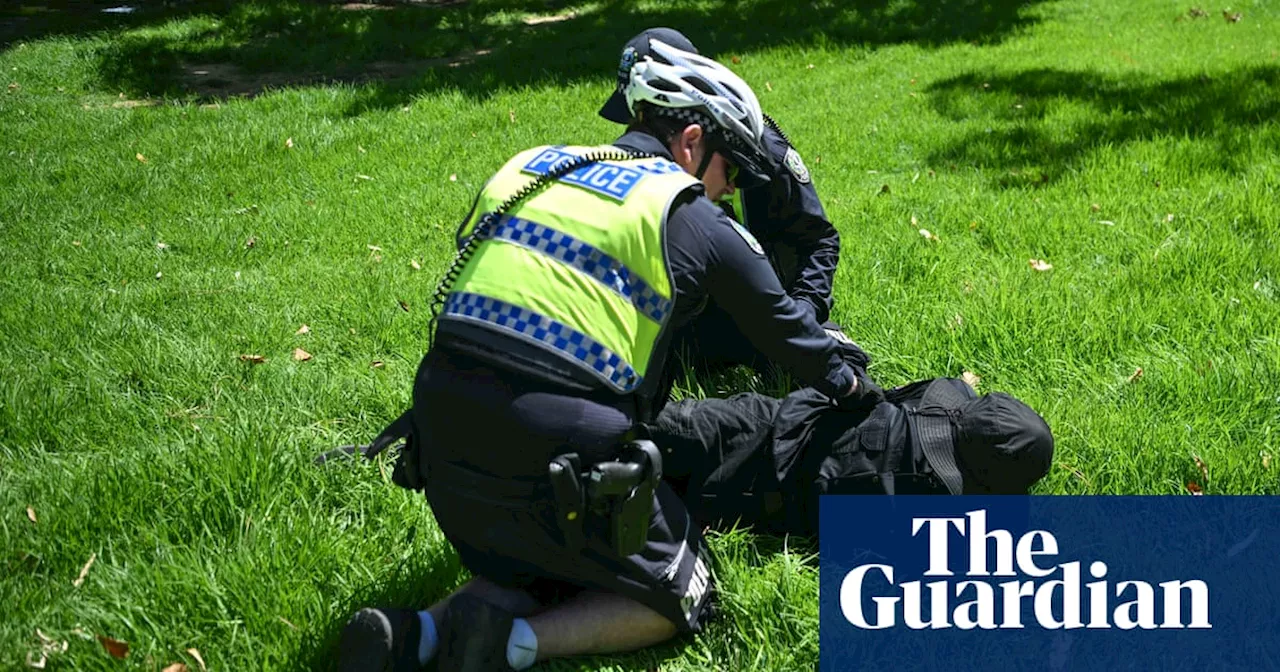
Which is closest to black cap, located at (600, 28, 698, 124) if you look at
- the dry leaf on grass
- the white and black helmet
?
the white and black helmet

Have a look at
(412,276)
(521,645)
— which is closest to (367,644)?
(521,645)

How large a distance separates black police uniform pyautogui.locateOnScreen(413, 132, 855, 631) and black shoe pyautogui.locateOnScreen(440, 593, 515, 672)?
0.50 ft

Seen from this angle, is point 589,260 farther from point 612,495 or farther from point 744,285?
point 612,495

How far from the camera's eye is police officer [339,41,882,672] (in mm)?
2656

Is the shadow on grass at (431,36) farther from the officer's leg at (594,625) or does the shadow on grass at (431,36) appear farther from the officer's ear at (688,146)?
the officer's leg at (594,625)

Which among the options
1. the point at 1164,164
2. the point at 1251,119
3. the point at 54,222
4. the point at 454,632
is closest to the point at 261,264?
the point at 54,222

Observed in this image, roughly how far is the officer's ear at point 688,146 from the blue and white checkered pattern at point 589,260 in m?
0.49

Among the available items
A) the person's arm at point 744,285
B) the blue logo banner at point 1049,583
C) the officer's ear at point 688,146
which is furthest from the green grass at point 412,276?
the officer's ear at point 688,146

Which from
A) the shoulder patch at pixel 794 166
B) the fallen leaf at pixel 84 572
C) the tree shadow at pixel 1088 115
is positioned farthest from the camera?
the tree shadow at pixel 1088 115

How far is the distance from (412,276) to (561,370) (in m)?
3.32

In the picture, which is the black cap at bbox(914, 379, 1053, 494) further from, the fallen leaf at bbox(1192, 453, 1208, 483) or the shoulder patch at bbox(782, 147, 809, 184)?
the shoulder patch at bbox(782, 147, 809, 184)

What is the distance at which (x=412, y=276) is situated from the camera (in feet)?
19.0

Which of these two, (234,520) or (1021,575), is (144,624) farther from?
(1021,575)

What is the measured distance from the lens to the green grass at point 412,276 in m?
3.22
